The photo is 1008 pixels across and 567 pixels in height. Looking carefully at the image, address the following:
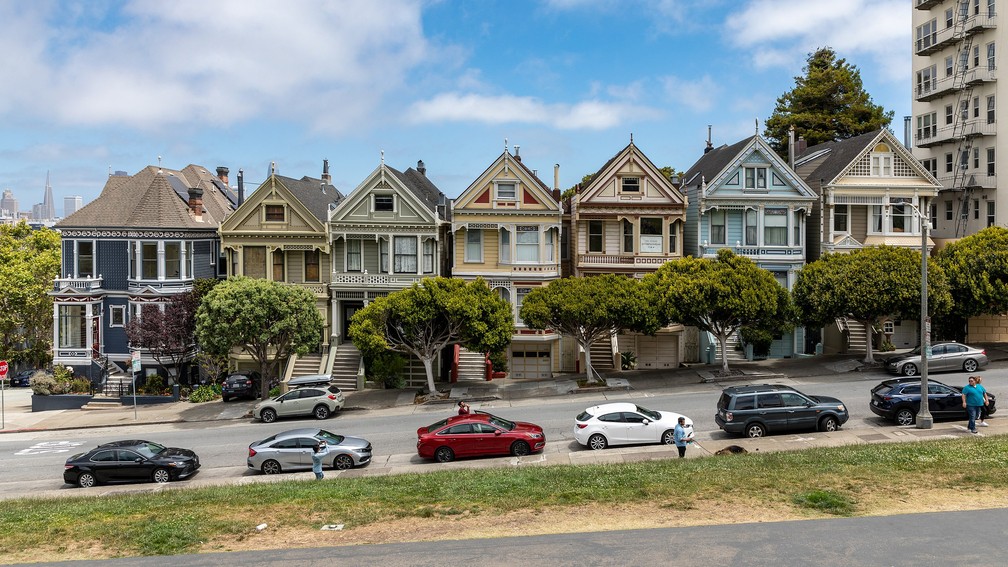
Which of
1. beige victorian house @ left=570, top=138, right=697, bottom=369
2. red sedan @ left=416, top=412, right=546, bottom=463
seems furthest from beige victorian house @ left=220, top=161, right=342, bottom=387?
red sedan @ left=416, top=412, right=546, bottom=463

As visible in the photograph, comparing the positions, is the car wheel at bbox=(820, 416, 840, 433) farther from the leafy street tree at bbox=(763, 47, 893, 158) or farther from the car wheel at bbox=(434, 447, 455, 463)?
the leafy street tree at bbox=(763, 47, 893, 158)

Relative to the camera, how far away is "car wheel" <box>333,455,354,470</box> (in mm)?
26719

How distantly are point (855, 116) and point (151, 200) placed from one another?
165 feet

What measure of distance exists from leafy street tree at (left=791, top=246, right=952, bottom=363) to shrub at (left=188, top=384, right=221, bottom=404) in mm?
29857

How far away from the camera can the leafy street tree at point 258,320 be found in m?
37.6

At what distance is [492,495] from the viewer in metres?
19.3

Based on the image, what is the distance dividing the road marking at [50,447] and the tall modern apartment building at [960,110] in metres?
47.7

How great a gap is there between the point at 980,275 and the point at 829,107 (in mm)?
27176

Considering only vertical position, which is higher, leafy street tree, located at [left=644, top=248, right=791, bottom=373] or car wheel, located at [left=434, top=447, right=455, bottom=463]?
leafy street tree, located at [left=644, top=248, right=791, bottom=373]

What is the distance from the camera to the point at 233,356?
43625 millimetres

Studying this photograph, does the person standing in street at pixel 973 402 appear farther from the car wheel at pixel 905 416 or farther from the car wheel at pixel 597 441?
the car wheel at pixel 597 441

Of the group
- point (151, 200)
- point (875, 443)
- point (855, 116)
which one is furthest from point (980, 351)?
point (151, 200)

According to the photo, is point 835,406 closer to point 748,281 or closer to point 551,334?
point 748,281

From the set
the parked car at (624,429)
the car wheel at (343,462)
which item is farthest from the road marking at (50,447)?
the parked car at (624,429)
